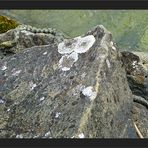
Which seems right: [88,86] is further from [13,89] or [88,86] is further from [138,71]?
[138,71]

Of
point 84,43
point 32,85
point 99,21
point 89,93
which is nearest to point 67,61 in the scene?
point 84,43

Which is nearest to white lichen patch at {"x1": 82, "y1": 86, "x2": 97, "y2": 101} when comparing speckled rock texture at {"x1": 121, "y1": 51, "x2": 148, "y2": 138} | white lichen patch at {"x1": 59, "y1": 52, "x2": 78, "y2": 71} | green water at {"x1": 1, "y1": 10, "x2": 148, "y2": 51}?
white lichen patch at {"x1": 59, "y1": 52, "x2": 78, "y2": 71}

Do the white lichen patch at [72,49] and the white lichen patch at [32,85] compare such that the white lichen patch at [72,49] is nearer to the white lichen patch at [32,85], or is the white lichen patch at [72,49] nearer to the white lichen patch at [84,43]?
the white lichen patch at [84,43]

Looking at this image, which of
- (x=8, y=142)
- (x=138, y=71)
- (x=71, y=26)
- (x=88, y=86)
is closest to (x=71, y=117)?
(x=88, y=86)

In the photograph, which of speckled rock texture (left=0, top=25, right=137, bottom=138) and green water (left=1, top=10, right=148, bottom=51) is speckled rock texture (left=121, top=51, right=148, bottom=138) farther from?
green water (left=1, top=10, right=148, bottom=51)

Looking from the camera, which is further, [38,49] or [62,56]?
[38,49]

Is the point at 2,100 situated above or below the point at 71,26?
above

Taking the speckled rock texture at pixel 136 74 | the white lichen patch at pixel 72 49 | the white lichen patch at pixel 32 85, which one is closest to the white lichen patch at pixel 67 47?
the white lichen patch at pixel 72 49
